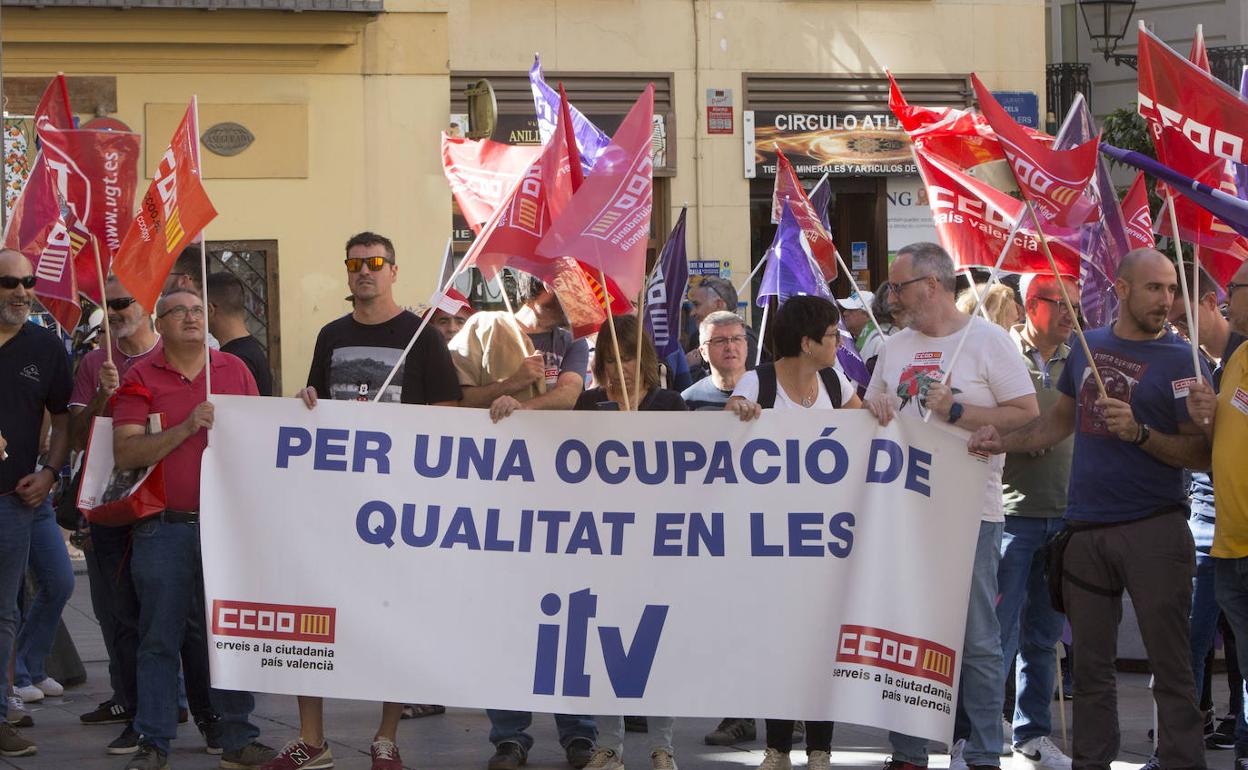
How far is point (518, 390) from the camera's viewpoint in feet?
27.8

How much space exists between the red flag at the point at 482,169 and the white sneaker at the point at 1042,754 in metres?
3.95

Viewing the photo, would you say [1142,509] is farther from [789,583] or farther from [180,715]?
[180,715]

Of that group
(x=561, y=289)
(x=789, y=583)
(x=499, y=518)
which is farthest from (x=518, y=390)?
(x=789, y=583)

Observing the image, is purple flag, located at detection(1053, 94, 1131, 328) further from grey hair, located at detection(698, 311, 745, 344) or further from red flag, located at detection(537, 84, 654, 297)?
red flag, located at detection(537, 84, 654, 297)

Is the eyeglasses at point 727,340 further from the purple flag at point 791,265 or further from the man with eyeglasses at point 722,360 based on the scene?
the purple flag at point 791,265

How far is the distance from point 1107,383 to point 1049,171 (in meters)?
0.81

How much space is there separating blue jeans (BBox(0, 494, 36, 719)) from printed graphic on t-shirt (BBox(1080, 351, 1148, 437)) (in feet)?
14.2

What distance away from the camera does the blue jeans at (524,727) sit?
7508 mm

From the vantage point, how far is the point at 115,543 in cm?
806

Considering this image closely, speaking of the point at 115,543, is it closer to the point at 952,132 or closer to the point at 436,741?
the point at 436,741

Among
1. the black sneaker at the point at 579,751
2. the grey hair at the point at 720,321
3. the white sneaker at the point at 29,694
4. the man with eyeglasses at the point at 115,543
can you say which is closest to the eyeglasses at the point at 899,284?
the grey hair at the point at 720,321

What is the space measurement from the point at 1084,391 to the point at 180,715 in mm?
4380

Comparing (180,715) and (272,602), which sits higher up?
(272,602)

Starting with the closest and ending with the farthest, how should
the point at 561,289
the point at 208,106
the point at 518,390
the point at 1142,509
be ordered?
1. the point at 1142,509
2. the point at 561,289
3. the point at 518,390
4. the point at 208,106
